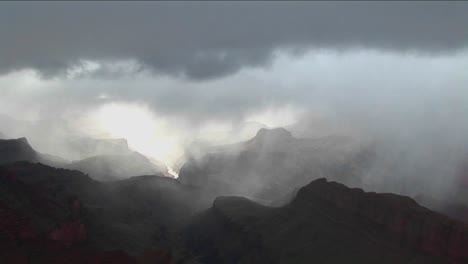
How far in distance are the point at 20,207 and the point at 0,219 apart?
33.6 meters

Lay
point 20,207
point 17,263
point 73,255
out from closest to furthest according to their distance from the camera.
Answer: point 17,263 → point 73,255 → point 20,207

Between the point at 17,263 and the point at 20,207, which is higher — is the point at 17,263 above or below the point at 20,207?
below

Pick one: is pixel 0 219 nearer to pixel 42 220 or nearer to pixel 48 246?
pixel 48 246

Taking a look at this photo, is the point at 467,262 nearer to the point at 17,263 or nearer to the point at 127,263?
the point at 127,263

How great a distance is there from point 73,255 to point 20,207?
35106 millimetres

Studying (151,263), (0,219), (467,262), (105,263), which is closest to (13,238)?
(0,219)

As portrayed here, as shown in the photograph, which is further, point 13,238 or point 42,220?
point 42,220

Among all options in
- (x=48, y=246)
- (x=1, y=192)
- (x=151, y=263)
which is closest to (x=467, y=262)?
(x=151, y=263)

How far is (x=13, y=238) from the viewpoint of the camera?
160 m

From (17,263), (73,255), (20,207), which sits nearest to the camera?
(17,263)

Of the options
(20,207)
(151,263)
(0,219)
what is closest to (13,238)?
(0,219)

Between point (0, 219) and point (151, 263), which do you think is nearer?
point (0, 219)

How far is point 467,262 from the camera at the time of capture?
200 meters

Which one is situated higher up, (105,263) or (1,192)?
(1,192)
